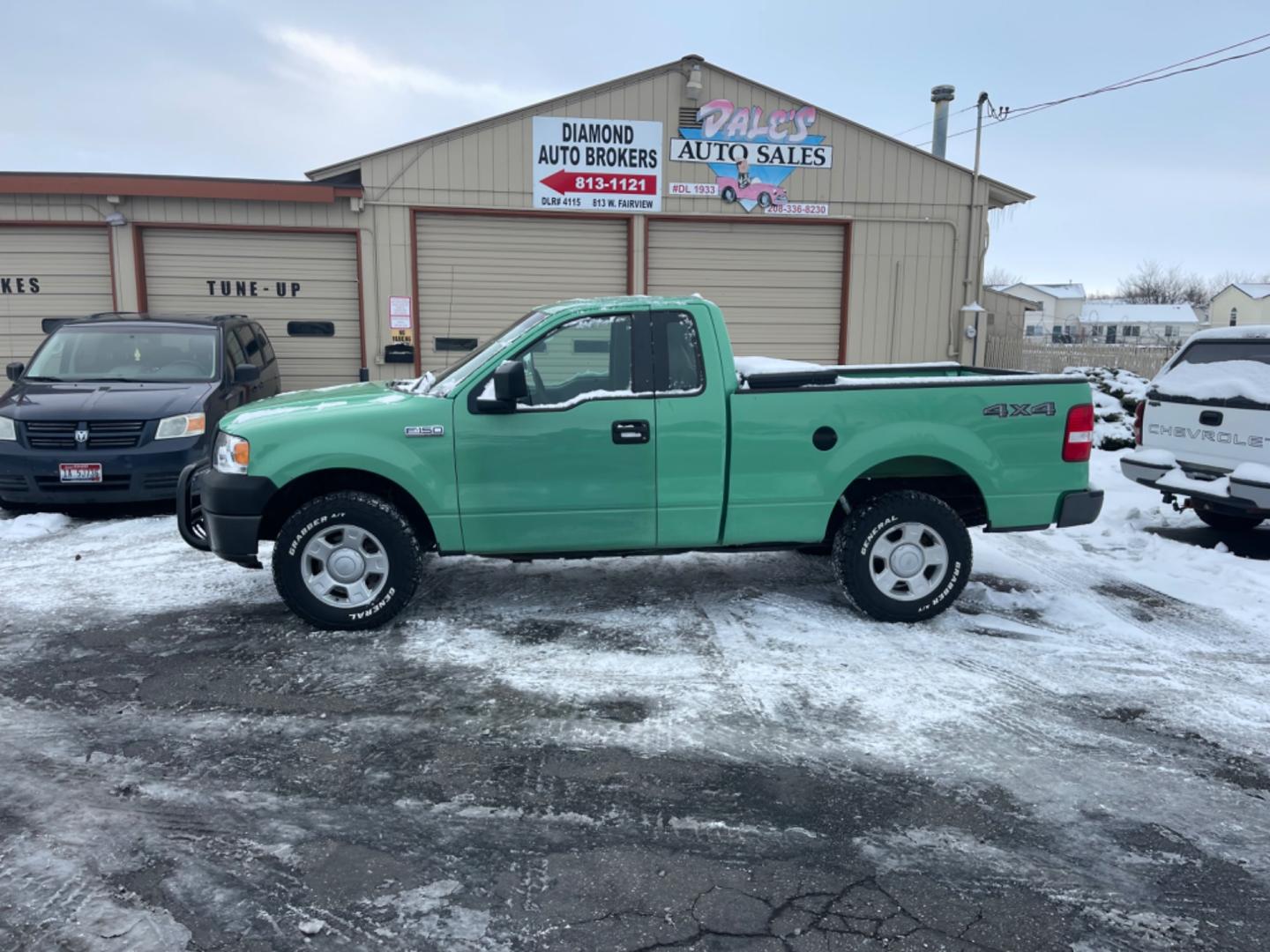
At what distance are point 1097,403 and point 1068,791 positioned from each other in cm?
1330

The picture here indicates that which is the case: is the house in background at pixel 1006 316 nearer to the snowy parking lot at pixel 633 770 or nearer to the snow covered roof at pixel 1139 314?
the snowy parking lot at pixel 633 770

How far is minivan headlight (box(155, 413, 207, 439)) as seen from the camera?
825 cm

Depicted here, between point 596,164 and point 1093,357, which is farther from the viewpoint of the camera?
point 1093,357

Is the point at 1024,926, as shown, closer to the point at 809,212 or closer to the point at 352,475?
the point at 352,475

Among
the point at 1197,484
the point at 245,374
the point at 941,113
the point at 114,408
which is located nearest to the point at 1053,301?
the point at 941,113

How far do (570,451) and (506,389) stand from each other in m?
0.55

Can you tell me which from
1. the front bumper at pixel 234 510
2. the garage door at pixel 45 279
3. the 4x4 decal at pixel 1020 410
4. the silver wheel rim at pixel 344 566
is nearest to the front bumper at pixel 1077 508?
the 4x4 decal at pixel 1020 410

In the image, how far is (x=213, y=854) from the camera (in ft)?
10.7

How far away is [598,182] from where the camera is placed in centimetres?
1341

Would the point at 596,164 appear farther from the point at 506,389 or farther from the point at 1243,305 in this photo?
the point at 1243,305

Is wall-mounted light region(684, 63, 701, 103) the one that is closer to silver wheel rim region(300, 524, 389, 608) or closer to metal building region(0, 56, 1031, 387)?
metal building region(0, 56, 1031, 387)

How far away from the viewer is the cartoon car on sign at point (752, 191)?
13.6 metres

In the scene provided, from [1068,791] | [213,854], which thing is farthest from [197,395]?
[1068,791]

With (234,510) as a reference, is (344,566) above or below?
below
